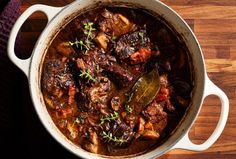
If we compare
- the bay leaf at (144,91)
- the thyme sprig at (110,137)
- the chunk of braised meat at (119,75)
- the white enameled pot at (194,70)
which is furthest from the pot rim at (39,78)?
the chunk of braised meat at (119,75)


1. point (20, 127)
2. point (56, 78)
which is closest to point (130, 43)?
point (56, 78)

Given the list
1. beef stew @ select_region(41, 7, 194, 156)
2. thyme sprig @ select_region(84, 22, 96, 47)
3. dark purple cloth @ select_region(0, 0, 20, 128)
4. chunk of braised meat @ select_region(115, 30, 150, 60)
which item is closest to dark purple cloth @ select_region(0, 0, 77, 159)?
dark purple cloth @ select_region(0, 0, 20, 128)

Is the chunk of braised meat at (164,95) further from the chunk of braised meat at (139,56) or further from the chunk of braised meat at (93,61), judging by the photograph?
the chunk of braised meat at (93,61)

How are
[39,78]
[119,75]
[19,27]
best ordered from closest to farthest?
[19,27] → [119,75] → [39,78]

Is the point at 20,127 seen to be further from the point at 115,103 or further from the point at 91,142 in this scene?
the point at 115,103

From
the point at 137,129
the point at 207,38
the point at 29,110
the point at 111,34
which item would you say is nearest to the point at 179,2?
the point at 207,38

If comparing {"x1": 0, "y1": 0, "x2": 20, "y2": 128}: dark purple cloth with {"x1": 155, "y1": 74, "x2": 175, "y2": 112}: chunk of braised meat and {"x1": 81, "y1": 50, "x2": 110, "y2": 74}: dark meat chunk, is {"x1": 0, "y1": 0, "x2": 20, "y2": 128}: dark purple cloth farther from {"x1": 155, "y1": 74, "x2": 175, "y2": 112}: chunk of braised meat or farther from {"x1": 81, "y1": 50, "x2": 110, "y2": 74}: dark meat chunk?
{"x1": 155, "y1": 74, "x2": 175, "y2": 112}: chunk of braised meat
